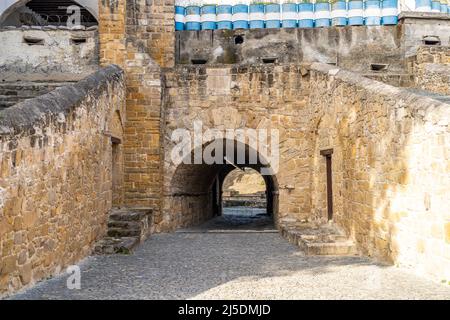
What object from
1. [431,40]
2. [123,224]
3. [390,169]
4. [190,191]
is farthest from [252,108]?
[431,40]

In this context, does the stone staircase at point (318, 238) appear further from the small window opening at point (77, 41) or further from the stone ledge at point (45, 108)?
the small window opening at point (77, 41)

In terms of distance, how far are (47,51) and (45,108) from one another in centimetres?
713

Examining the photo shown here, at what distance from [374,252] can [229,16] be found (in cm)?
815

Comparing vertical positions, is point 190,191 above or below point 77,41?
below

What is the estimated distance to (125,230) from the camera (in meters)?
8.46

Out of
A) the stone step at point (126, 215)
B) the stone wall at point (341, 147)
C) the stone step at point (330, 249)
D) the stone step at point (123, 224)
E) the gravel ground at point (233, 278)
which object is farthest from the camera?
the stone step at point (126, 215)

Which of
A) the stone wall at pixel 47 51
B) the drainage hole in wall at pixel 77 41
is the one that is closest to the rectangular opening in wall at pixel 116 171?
the stone wall at pixel 47 51

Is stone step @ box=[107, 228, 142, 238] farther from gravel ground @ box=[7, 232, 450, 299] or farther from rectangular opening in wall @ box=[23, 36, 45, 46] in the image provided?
rectangular opening in wall @ box=[23, 36, 45, 46]

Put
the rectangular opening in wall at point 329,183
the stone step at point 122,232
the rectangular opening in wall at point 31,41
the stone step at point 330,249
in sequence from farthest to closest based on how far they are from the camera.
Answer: the rectangular opening in wall at point 31,41, the rectangular opening in wall at point 329,183, the stone step at point 122,232, the stone step at point 330,249

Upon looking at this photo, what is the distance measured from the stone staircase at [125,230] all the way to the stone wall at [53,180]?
20 cm

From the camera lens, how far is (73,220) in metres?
6.52

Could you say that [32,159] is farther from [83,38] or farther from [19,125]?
[83,38]

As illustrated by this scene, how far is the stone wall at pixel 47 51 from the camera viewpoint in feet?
39.1

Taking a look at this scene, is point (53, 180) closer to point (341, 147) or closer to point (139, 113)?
point (139, 113)
